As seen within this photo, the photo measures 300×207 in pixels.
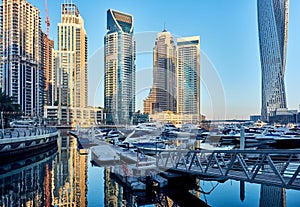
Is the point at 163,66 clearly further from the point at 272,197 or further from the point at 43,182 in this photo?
the point at 43,182

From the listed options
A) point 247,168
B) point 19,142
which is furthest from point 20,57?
point 247,168

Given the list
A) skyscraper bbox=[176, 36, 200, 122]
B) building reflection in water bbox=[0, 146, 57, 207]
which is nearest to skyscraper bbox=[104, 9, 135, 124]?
skyscraper bbox=[176, 36, 200, 122]

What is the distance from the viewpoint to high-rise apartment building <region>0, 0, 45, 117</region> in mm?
70938

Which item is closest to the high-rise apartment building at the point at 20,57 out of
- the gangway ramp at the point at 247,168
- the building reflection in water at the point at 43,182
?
the building reflection in water at the point at 43,182

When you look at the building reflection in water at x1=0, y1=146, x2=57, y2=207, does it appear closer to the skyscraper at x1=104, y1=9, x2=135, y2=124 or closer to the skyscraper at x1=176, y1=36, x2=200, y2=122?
the skyscraper at x1=104, y1=9, x2=135, y2=124

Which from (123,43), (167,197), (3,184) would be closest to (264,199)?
(167,197)

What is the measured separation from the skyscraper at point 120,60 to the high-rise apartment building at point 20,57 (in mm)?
64811

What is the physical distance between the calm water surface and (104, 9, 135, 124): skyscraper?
3.95 metres

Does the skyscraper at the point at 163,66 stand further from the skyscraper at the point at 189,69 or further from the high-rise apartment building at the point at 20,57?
the high-rise apartment building at the point at 20,57

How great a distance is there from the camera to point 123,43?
10852 millimetres

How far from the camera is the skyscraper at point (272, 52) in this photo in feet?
271

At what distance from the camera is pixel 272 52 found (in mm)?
83062

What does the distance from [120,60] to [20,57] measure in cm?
7029

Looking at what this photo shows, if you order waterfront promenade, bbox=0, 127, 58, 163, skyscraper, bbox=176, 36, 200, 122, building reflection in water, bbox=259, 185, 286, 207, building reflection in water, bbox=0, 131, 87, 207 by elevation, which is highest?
skyscraper, bbox=176, 36, 200, 122
